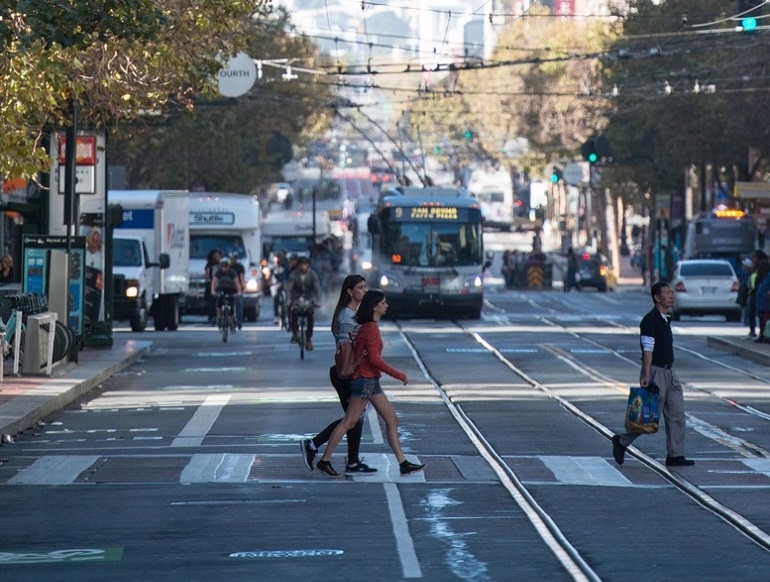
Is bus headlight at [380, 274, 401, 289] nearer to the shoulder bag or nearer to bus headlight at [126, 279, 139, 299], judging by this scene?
bus headlight at [126, 279, 139, 299]

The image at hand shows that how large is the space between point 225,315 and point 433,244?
11527 mm

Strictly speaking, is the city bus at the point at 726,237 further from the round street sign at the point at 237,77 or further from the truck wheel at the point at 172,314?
the round street sign at the point at 237,77

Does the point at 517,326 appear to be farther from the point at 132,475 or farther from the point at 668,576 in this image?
the point at 668,576

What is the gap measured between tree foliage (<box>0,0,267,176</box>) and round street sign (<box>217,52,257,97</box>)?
Result: 6528mm

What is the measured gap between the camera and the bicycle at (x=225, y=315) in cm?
3547

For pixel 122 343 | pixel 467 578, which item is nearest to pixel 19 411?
pixel 467 578

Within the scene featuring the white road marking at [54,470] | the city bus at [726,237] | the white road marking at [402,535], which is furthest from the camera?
the city bus at [726,237]

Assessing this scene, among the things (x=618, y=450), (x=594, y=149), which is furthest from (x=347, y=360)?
(x=594, y=149)

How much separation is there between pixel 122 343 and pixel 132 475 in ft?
64.6

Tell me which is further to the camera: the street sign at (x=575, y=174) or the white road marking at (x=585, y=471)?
the street sign at (x=575, y=174)

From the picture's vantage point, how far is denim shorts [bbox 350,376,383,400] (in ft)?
48.8

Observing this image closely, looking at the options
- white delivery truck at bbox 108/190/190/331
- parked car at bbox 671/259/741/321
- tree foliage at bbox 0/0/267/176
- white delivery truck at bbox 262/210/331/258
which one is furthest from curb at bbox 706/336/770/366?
white delivery truck at bbox 262/210/331/258

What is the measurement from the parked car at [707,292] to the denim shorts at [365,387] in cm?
3251

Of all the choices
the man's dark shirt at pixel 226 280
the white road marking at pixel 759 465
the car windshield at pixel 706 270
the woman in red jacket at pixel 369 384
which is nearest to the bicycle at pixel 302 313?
the man's dark shirt at pixel 226 280
